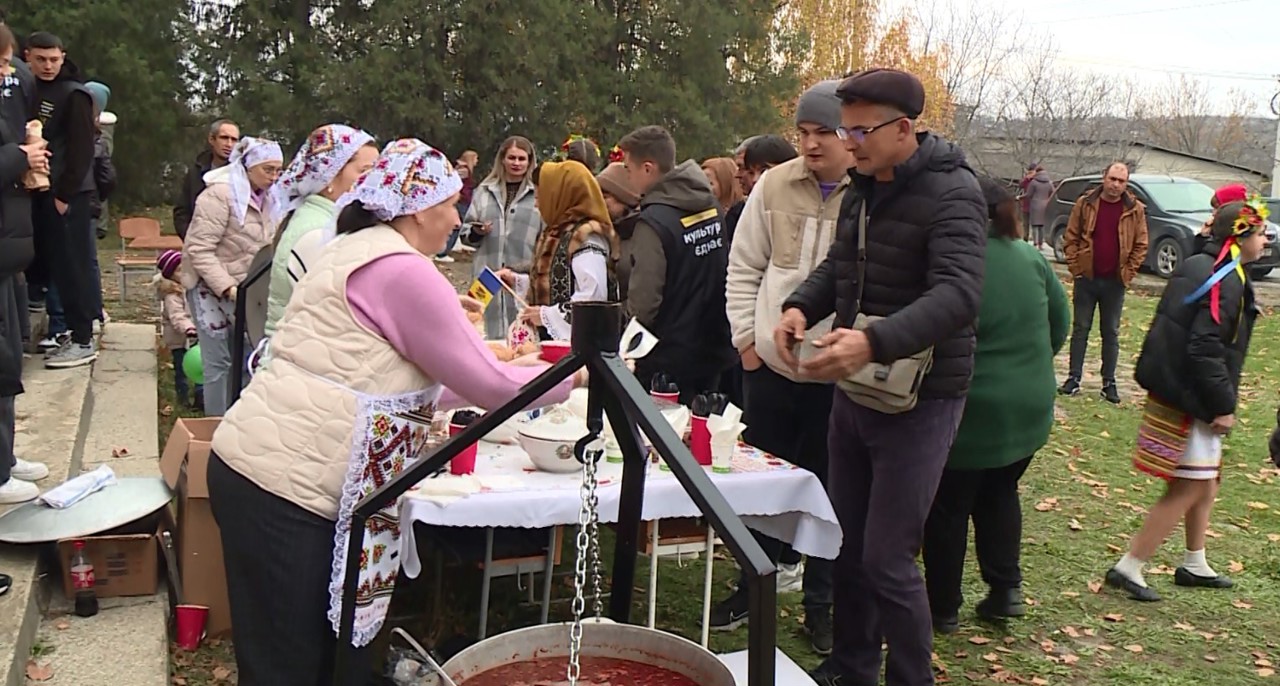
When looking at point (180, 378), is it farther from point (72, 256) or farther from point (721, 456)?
point (721, 456)

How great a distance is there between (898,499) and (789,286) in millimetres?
1008

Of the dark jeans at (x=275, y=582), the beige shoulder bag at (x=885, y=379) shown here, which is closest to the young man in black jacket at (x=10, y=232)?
the dark jeans at (x=275, y=582)

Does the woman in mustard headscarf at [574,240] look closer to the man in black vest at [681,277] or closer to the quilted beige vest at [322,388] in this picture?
the man in black vest at [681,277]

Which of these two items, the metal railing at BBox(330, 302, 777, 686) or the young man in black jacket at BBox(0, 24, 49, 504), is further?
the young man in black jacket at BBox(0, 24, 49, 504)

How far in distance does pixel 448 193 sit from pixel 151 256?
37.2 feet

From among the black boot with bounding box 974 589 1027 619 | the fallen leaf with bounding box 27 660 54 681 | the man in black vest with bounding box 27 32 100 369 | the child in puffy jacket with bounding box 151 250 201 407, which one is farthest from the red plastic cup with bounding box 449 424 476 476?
the child in puffy jacket with bounding box 151 250 201 407

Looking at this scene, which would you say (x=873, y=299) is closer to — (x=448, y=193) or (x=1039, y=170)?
(x=448, y=193)

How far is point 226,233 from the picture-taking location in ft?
19.2

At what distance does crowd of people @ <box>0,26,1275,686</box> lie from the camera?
238 cm

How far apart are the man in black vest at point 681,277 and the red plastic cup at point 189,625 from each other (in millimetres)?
1920

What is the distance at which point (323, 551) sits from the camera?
2451 mm

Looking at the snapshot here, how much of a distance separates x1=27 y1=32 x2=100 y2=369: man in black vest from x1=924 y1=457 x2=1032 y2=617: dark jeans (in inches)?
187

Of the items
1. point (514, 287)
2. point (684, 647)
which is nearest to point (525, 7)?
point (514, 287)

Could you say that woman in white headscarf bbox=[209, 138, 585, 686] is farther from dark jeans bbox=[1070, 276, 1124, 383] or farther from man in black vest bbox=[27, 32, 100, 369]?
dark jeans bbox=[1070, 276, 1124, 383]
